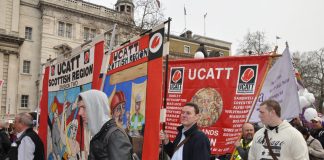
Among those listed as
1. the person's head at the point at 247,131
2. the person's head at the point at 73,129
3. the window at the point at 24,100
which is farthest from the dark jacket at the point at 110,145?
the window at the point at 24,100

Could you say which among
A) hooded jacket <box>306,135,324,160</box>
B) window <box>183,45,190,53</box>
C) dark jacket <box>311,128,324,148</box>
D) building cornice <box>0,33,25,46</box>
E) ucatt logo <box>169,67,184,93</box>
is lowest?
hooded jacket <box>306,135,324,160</box>

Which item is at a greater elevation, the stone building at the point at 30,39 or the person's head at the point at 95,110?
the stone building at the point at 30,39

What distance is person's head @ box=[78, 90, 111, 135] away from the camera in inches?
135

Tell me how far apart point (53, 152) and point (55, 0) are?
1431 inches

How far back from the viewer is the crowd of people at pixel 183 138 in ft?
10.9

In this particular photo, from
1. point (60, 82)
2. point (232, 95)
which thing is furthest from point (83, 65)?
point (232, 95)

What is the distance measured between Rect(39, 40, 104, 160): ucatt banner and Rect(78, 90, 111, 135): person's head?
1867 mm

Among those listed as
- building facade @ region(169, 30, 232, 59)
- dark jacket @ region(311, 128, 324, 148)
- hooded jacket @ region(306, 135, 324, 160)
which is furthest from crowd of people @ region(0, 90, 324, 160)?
building facade @ region(169, 30, 232, 59)

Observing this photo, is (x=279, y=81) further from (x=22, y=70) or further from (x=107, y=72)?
(x=22, y=70)

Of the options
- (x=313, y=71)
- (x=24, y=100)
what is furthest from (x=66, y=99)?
(x=313, y=71)

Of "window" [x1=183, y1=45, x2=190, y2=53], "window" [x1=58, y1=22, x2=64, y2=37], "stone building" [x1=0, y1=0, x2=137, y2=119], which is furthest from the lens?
"window" [x1=183, y1=45, x2=190, y2=53]

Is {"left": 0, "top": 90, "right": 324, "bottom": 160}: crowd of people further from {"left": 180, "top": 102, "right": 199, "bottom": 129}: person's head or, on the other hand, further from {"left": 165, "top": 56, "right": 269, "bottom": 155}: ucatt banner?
{"left": 165, "top": 56, "right": 269, "bottom": 155}: ucatt banner

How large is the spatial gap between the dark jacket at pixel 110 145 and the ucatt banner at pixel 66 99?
6.47 feet

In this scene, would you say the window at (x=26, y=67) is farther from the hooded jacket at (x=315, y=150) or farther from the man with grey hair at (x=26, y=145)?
the hooded jacket at (x=315, y=150)
